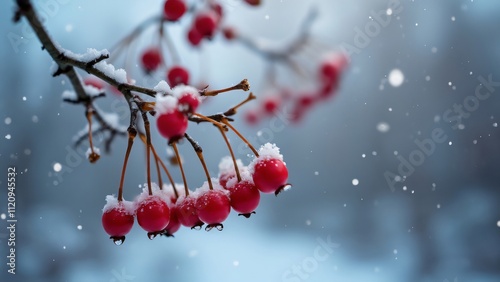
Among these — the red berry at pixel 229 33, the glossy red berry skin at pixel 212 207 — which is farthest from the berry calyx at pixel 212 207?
the red berry at pixel 229 33

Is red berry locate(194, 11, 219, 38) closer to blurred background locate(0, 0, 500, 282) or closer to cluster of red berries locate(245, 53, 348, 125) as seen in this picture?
cluster of red berries locate(245, 53, 348, 125)

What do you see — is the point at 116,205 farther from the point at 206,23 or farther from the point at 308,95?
the point at 308,95

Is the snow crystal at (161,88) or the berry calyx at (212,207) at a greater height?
the snow crystal at (161,88)

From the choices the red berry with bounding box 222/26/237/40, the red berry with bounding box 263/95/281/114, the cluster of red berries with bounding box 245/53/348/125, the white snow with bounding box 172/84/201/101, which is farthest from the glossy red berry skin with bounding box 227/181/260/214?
the red berry with bounding box 263/95/281/114

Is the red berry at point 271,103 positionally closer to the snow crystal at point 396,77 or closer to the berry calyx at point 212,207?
the berry calyx at point 212,207

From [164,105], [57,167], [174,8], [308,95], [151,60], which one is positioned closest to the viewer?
[164,105]

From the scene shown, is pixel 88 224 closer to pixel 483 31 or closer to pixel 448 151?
pixel 448 151

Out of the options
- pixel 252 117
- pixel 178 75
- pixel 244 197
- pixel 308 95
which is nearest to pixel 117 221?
pixel 244 197
